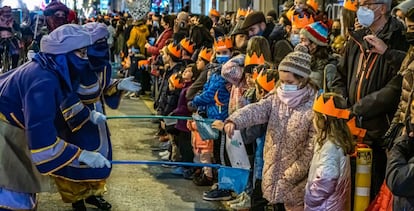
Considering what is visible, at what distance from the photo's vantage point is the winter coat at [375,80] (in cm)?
433

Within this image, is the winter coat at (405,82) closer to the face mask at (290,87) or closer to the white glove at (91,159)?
the face mask at (290,87)

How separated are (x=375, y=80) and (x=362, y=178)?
725 mm

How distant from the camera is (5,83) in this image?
3916mm

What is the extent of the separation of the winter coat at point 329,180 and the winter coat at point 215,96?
6.87 feet

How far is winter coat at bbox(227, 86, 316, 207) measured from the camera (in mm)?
4562

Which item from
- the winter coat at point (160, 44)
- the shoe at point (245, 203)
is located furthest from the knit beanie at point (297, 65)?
the winter coat at point (160, 44)

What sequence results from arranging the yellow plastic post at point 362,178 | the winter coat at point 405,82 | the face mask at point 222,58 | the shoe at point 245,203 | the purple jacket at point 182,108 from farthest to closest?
the purple jacket at point 182,108 → the face mask at point 222,58 → the shoe at point 245,203 → the yellow plastic post at point 362,178 → the winter coat at point 405,82

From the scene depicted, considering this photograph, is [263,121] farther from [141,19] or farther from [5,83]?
[141,19]

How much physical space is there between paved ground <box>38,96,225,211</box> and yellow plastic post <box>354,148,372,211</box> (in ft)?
7.02

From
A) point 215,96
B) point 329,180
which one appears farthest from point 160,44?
point 329,180

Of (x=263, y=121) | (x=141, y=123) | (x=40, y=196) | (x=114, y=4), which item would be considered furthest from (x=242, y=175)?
(x=114, y=4)

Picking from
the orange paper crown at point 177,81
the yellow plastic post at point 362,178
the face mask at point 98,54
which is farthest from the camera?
the orange paper crown at point 177,81

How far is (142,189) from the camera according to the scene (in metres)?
6.86

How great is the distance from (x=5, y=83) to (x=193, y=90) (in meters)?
3.13
